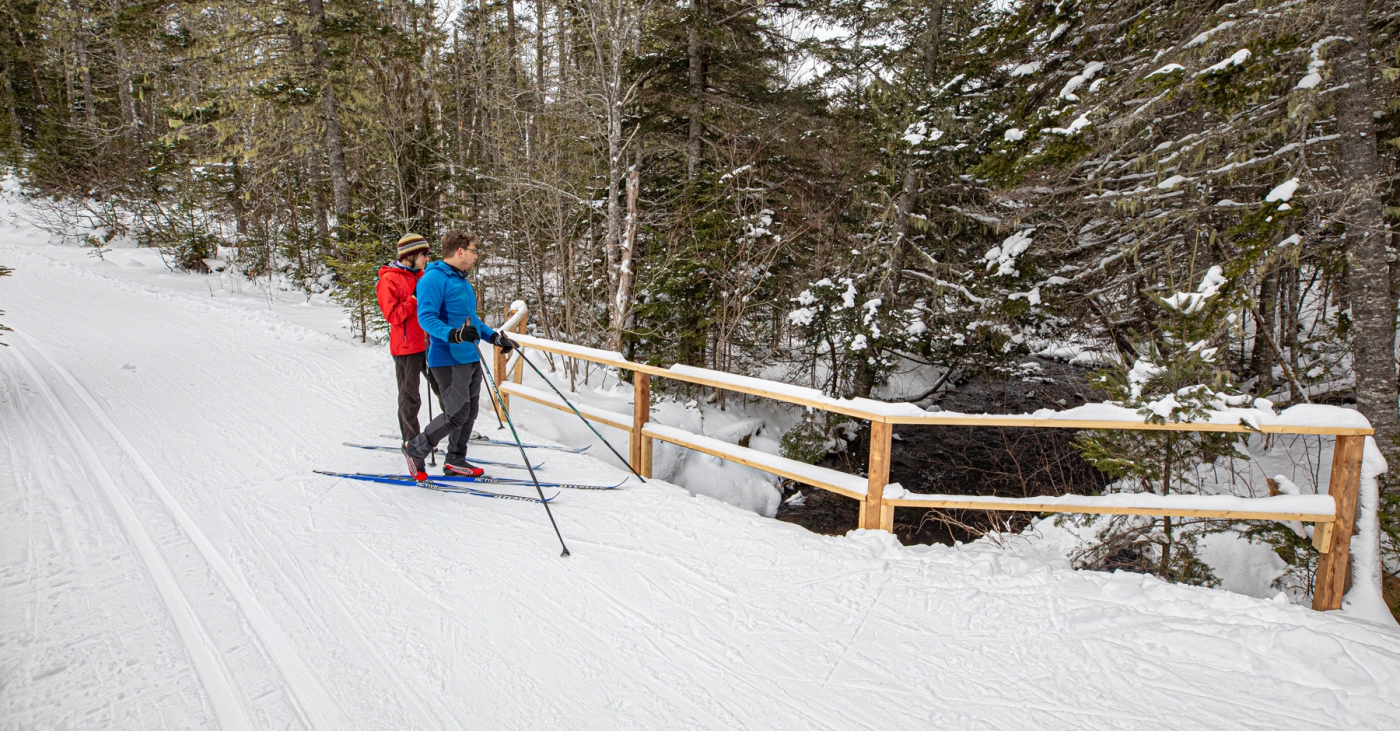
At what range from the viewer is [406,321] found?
17.6 ft

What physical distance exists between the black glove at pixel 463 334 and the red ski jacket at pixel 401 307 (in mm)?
792

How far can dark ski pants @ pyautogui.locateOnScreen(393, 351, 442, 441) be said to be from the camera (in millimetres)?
5500

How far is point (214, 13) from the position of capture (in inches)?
656

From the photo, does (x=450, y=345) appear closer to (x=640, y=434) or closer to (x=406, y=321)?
(x=406, y=321)

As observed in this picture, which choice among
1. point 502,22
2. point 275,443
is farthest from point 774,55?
point 502,22

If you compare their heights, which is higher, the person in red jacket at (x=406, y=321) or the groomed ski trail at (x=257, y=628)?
the person in red jacket at (x=406, y=321)

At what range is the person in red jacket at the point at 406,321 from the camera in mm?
5281

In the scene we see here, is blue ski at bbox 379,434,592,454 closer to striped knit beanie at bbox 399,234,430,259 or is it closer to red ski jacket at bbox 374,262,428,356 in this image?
red ski jacket at bbox 374,262,428,356

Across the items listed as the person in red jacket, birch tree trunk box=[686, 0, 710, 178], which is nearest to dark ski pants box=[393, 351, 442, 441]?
the person in red jacket

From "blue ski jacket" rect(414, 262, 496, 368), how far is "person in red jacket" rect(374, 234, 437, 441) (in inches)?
15.4

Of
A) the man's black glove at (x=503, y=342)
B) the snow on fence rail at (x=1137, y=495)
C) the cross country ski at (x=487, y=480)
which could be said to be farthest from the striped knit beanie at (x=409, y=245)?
the snow on fence rail at (x=1137, y=495)

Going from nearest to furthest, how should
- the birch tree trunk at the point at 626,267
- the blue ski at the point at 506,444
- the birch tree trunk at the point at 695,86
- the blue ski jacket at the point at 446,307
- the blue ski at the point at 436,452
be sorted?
the blue ski jacket at the point at 446,307, the blue ski at the point at 436,452, the blue ski at the point at 506,444, the birch tree trunk at the point at 626,267, the birch tree trunk at the point at 695,86

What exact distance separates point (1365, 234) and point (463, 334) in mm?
7128

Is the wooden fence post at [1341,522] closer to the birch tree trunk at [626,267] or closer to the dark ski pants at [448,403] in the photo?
the dark ski pants at [448,403]
